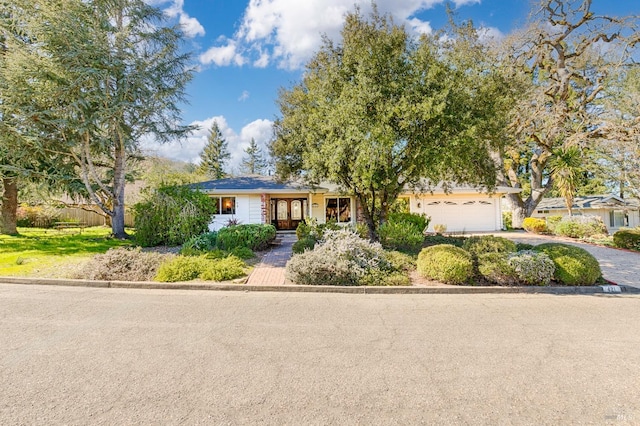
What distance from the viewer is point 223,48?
12891mm

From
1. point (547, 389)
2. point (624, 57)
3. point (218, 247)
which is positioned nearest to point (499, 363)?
point (547, 389)

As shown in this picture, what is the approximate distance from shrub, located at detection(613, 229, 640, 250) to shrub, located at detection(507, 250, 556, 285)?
8.73 meters

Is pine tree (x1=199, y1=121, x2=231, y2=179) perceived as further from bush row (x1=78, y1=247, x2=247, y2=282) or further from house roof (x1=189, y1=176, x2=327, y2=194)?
bush row (x1=78, y1=247, x2=247, y2=282)

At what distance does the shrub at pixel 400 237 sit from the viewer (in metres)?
10.5

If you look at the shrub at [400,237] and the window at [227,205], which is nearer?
the shrub at [400,237]

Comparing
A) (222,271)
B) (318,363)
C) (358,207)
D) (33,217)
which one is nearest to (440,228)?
(358,207)

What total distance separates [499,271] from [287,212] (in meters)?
14.4

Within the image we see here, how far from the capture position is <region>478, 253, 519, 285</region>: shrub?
7059 millimetres

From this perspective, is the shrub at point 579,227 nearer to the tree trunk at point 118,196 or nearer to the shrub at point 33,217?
the tree trunk at point 118,196

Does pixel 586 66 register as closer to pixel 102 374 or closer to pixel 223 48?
pixel 223 48

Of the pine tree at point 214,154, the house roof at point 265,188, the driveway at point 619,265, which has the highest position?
the pine tree at point 214,154

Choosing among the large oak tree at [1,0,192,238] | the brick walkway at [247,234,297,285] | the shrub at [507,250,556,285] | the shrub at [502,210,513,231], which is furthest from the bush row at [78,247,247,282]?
the shrub at [502,210,513,231]

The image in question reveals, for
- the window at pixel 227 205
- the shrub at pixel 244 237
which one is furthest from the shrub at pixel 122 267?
the window at pixel 227 205

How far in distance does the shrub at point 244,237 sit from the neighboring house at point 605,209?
22088 mm
